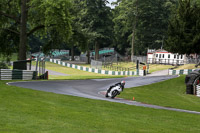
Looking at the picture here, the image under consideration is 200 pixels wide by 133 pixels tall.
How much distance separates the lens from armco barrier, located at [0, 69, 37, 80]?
24.9 m

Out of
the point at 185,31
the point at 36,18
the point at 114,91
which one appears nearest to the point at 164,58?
the point at 185,31

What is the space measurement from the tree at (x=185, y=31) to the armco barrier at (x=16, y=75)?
15927 mm

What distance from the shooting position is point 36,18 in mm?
31594

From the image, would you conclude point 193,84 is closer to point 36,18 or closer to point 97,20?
point 36,18

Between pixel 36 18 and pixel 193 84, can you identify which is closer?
pixel 193 84

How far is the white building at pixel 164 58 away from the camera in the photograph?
65.0 metres

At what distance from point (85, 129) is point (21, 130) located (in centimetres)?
187

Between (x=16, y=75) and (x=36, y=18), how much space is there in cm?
783

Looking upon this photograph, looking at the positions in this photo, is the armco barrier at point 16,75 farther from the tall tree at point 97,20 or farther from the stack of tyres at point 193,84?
the tall tree at point 97,20

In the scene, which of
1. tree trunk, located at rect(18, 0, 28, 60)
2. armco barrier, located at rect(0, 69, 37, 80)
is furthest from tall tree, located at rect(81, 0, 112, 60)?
armco barrier, located at rect(0, 69, 37, 80)

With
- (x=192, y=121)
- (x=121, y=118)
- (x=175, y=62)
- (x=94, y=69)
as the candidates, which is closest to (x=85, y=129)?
(x=121, y=118)

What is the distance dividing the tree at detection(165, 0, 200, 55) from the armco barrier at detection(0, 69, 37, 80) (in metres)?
15.9

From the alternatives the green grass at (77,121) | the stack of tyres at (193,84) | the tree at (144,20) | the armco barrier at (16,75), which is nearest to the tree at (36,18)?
the armco barrier at (16,75)

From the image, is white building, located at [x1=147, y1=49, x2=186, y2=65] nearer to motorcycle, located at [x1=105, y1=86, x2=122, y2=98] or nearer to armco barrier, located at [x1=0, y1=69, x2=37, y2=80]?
armco barrier, located at [x1=0, y1=69, x2=37, y2=80]
